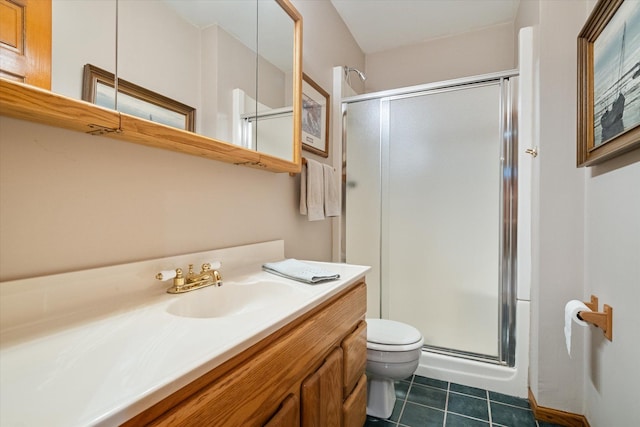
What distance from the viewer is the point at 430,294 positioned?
81.1 inches

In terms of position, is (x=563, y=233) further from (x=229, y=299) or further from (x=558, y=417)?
(x=229, y=299)

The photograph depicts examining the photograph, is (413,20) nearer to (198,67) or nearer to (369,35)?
(369,35)

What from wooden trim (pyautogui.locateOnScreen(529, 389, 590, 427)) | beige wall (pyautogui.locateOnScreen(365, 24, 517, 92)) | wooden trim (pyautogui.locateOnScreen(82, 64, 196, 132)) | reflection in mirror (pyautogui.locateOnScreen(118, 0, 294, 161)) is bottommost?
wooden trim (pyautogui.locateOnScreen(529, 389, 590, 427))

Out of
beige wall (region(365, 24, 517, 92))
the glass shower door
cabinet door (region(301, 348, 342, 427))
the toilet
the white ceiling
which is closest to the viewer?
cabinet door (region(301, 348, 342, 427))

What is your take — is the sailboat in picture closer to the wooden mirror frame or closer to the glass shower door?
the glass shower door

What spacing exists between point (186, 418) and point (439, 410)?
156 centimetres

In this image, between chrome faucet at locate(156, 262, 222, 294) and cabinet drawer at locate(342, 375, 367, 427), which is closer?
chrome faucet at locate(156, 262, 222, 294)

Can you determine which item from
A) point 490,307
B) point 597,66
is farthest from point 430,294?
point 597,66

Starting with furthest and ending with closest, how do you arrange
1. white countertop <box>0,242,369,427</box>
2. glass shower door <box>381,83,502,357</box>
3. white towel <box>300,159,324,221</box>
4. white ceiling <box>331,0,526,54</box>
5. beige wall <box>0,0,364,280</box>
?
white ceiling <box>331,0,526,54</box>
glass shower door <box>381,83,502,357</box>
white towel <box>300,159,324,221</box>
beige wall <box>0,0,364,280</box>
white countertop <box>0,242,369,427</box>

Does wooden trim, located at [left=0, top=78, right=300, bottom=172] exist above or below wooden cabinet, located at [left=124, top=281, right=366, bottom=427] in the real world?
above

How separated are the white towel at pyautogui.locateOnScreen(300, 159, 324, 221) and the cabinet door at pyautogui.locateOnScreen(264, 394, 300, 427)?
970mm

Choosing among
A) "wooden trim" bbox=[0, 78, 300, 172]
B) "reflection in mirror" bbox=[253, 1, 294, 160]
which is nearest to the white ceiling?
"reflection in mirror" bbox=[253, 1, 294, 160]

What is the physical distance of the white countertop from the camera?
1.22ft

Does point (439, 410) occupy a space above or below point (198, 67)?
below
